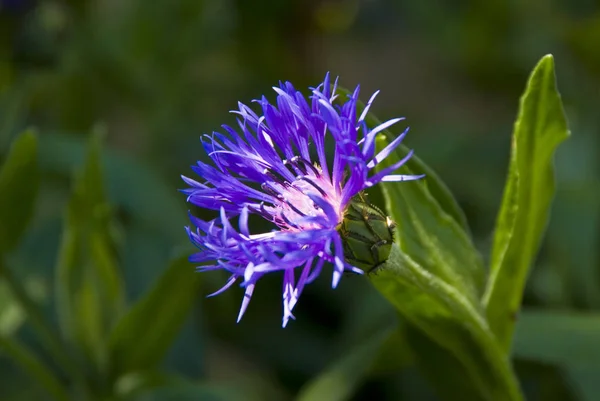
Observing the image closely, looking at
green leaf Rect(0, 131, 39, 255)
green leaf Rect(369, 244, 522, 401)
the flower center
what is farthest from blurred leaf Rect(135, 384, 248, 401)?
the flower center

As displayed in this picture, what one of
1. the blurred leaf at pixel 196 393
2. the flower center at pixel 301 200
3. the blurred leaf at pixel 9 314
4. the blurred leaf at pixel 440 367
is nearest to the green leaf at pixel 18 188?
the blurred leaf at pixel 9 314

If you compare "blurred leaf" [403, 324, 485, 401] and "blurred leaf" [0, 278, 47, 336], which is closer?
"blurred leaf" [403, 324, 485, 401]

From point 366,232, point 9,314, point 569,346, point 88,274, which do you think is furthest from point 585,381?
point 9,314

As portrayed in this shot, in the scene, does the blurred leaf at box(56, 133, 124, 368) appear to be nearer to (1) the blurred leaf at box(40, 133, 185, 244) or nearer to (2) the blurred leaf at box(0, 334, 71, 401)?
(2) the blurred leaf at box(0, 334, 71, 401)

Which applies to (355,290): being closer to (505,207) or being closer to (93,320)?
(93,320)

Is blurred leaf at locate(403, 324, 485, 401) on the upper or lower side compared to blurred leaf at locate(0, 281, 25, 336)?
lower

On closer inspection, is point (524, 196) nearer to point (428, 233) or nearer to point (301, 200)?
point (428, 233)

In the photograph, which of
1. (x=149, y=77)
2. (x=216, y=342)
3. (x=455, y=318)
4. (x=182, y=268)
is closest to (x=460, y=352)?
(x=455, y=318)
